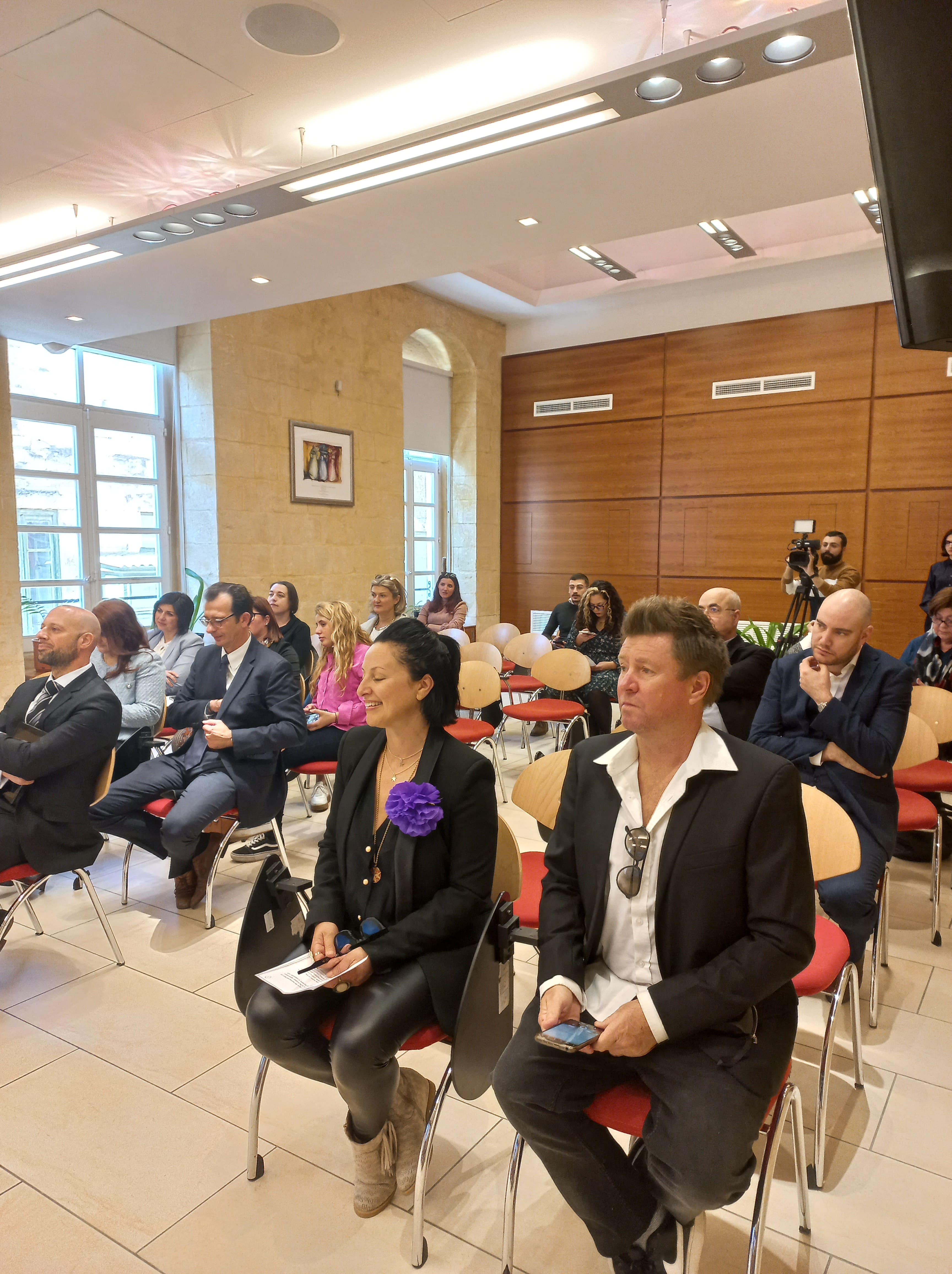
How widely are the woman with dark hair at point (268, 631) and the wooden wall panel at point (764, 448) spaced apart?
245 inches

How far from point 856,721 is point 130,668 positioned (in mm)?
3324

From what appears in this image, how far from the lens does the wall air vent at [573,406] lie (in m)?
10.2

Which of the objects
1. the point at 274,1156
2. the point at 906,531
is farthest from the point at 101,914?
the point at 906,531

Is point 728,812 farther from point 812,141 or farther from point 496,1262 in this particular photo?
point 812,141

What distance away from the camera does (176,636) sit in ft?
16.6

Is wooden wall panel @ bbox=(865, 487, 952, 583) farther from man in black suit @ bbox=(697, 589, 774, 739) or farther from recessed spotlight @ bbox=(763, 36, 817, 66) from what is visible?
recessed spotlight @ bbox=(763, 36, 817, 66)

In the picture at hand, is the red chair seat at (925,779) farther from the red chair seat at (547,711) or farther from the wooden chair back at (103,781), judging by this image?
the wooden chair back at (103,781)

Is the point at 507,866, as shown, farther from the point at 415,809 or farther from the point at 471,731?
the point at 471,731

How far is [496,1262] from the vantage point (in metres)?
1.81

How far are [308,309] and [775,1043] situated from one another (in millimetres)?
8429

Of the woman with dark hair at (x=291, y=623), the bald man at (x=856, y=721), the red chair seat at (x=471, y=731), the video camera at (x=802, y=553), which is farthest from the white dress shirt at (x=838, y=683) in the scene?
the woman with dark hair at (x=291, y=623)

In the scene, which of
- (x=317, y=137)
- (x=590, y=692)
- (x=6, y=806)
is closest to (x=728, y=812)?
(x=6, y=806)

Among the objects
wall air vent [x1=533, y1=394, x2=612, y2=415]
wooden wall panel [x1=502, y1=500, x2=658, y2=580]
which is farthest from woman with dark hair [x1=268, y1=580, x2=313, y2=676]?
wall air vent [x1=533, y1=394, x2=612, y2=415]

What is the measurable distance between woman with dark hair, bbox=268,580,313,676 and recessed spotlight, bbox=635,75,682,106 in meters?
3.51
